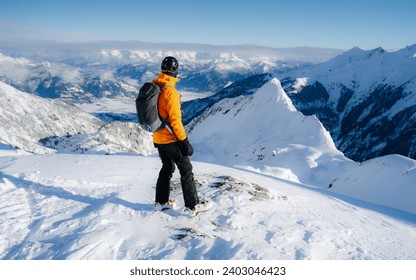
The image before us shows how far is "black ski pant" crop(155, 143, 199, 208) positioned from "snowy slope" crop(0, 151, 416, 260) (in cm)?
52

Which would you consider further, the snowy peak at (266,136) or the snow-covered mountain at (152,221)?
the snowy peak at (266,136)

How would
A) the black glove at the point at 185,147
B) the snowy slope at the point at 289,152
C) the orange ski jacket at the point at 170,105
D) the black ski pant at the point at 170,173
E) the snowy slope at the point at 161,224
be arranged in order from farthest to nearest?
the snowy slope at the point at 289,152
the black ski pant at the point at 170,173
the black glove at the point at 185,147
the orange ski jacket at the point at 170,105
the snowy slope at the point at 161,224

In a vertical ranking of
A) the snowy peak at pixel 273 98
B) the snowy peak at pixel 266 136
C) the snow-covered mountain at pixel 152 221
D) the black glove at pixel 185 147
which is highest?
the black glove at pixel 185 147

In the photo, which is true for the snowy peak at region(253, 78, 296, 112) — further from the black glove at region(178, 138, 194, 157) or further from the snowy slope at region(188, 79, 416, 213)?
the black glove at region(178, 138, 194, 157)

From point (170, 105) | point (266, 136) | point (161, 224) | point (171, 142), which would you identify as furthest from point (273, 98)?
point (161, 224)

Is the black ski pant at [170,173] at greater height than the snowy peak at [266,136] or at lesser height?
greater

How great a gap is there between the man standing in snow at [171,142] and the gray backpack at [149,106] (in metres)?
0.13

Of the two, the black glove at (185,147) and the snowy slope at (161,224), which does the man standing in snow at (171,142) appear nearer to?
the black glove at (185,147)

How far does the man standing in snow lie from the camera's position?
26.5ft

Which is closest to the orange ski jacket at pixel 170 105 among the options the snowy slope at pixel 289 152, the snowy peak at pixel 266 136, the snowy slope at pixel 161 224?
the snowy slope at pixel 161 224

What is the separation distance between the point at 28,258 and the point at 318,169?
186 ft

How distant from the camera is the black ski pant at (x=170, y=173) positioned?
8.70m

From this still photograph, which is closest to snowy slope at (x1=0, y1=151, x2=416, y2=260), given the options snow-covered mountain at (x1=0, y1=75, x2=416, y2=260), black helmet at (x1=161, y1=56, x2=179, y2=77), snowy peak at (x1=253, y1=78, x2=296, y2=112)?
snow-covered mountain at (x1=0, y1=75, x2=416, y2=260)

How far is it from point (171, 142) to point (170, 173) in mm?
1127
